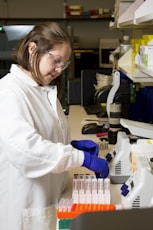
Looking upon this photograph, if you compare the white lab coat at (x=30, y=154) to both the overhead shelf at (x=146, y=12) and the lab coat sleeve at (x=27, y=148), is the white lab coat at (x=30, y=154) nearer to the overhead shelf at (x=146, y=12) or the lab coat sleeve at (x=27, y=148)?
the lab coat sleeve at (x=27, y=148)

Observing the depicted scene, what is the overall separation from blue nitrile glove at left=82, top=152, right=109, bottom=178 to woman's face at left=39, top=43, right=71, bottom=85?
0.35 metres

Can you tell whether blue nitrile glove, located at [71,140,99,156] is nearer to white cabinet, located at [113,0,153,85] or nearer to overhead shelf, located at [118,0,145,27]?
white cabinet, located at [113,0,153,85]

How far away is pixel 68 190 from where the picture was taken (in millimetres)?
1535

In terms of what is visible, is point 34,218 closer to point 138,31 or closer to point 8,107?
point 8,107

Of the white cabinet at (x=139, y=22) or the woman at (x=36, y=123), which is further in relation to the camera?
the white cabinet at (x=139, y=22)

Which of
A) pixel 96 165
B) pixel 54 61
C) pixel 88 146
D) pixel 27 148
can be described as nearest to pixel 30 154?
pixel 27 148

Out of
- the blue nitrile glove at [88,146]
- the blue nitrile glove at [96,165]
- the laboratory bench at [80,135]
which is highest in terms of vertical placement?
the blue nitrile glove at [96,165]

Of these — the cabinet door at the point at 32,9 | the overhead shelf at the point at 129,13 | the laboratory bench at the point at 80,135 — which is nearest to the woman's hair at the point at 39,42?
the laboratory bench at the point at 80,135

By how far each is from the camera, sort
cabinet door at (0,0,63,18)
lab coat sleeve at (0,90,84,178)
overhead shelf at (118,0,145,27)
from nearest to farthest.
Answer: lab coat sleeve at (0,90,84,178) < overhead shelf at (118,0,145,27) < cabinet door at (0,0,63,18)

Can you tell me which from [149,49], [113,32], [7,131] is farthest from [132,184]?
[113,32]

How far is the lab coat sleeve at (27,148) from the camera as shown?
1200mm

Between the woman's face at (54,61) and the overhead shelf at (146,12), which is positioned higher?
the overhead shelf at (146,12)

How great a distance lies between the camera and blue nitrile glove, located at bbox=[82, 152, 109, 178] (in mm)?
1320

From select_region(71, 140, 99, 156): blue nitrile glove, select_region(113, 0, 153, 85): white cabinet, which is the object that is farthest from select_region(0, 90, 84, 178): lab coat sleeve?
A: select_region(113, 0, 153, 85): white cabinet
